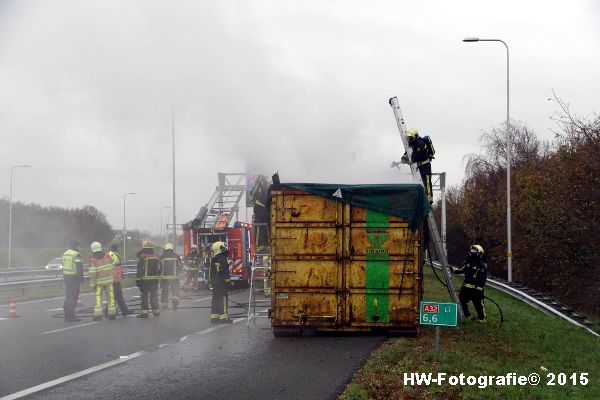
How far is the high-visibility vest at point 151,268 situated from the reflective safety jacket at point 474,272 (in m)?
6.79

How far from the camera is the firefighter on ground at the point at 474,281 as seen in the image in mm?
11680

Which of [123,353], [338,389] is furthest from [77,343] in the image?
[338,389]

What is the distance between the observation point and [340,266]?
10.2m

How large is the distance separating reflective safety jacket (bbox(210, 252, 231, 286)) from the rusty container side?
108 inches

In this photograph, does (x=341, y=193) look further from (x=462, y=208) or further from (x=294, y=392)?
(x=462, y=208)

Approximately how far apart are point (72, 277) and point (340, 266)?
688 centimetres

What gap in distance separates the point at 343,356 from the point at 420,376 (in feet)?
5.96

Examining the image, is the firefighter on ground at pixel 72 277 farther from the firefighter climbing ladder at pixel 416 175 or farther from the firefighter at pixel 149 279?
the firefighter climbing ladder at pixel 416 175

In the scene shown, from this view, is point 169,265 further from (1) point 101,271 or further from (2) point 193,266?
(2) point 193,266

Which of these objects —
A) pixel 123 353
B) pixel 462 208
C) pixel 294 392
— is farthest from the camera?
pixel 462 208

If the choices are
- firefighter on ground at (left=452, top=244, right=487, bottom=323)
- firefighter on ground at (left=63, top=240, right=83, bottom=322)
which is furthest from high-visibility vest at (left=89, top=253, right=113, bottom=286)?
firefighter on ground at (left=452, top=244, right=487, bottom=323)

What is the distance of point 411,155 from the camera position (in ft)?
35.4

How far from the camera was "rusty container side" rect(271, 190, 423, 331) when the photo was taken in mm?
10094

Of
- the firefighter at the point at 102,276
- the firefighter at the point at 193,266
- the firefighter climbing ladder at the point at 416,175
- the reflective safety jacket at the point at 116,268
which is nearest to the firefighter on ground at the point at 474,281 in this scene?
the firefighter climbing ladder at the point at 416,175
